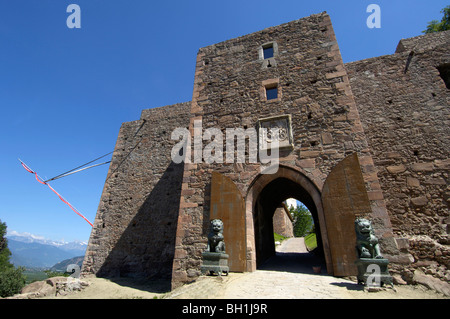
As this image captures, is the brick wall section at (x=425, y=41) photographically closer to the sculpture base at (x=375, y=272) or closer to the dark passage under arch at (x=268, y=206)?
the dark passage under arch at (x=268, y=206)

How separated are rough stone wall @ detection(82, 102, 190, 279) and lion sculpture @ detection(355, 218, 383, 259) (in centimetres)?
752

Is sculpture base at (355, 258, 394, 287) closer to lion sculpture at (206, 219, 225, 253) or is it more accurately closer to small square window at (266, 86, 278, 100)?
lion sculpture at (206, 219, 225, 253)

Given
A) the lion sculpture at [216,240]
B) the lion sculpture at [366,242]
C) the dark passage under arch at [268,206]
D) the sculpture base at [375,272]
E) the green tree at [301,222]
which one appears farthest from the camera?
the green tree at [301,222]

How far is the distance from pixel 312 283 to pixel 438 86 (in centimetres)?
746

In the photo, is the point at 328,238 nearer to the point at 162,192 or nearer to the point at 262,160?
the point at 262,160

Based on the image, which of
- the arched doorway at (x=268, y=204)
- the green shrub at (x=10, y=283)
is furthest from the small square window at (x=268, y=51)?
the green shrub at (x=10, y=283)

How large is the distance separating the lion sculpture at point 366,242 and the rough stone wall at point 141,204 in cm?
752

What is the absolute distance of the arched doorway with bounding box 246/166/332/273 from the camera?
227 inches

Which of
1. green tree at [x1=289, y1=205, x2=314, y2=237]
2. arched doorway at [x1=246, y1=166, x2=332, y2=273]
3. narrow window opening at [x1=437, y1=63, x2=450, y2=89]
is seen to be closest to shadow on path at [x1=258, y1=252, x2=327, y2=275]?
arched doorway at [x1=246, y1=166, x2=332, y2=273]

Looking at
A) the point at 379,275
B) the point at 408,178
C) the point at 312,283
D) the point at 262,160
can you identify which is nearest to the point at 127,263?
the point at 262,160

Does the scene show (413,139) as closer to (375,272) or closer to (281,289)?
(375,272)

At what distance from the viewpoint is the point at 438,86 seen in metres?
7.18

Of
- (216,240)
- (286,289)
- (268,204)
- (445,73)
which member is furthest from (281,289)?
(445,73)

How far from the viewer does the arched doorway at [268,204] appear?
5773 millimetres
